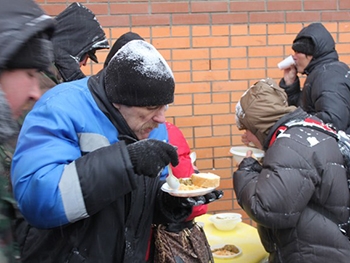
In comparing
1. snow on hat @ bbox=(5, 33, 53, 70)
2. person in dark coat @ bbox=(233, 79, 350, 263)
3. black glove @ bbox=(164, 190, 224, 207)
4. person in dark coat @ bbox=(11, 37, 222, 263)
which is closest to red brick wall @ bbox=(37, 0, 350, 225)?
person in dark coat @ bbox=(233, 79, 350, 263)

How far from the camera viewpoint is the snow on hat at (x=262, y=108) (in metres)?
2.97

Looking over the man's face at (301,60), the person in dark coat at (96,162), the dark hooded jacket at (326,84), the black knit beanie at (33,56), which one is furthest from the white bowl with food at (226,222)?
the black knit beanie at (33,56)

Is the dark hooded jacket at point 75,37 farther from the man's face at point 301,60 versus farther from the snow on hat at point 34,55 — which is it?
the man's face at point 301,60

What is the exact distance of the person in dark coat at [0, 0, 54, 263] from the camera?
111 cm

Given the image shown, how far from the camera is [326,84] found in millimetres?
4320

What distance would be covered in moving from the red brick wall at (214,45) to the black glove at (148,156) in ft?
8.96

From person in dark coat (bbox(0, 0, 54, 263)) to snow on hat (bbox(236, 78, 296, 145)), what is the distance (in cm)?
162

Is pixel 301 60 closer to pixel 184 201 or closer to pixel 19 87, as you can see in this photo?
pixel 184 201

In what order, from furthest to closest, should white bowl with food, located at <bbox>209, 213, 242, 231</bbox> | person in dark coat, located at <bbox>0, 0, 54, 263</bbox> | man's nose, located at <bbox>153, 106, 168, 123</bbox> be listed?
1. white bowl with food, located at <bbox>209, 213, 242, 231</bbox>
2. man's nose, located at <bbox>153, 106, 168, 123</bbox>
3. person in dark coat, located at <bbox>0, 0, 54, 263</bbox>

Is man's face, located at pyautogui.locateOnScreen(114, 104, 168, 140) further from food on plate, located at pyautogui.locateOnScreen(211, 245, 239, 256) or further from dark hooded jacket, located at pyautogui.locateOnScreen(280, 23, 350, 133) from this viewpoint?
dark hooded jacket, located at pyautogui.locateOnScreen(280, 23, 350, 133)

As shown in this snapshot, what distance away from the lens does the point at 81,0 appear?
441 centimetres

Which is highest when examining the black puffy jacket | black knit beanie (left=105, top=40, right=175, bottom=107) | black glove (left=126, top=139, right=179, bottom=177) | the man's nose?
black knit beanie (left=105, top=40, right=175, bottom=107)

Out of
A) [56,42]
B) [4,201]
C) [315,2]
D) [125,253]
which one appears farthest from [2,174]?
[315,2]

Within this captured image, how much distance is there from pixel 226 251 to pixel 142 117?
161cm
